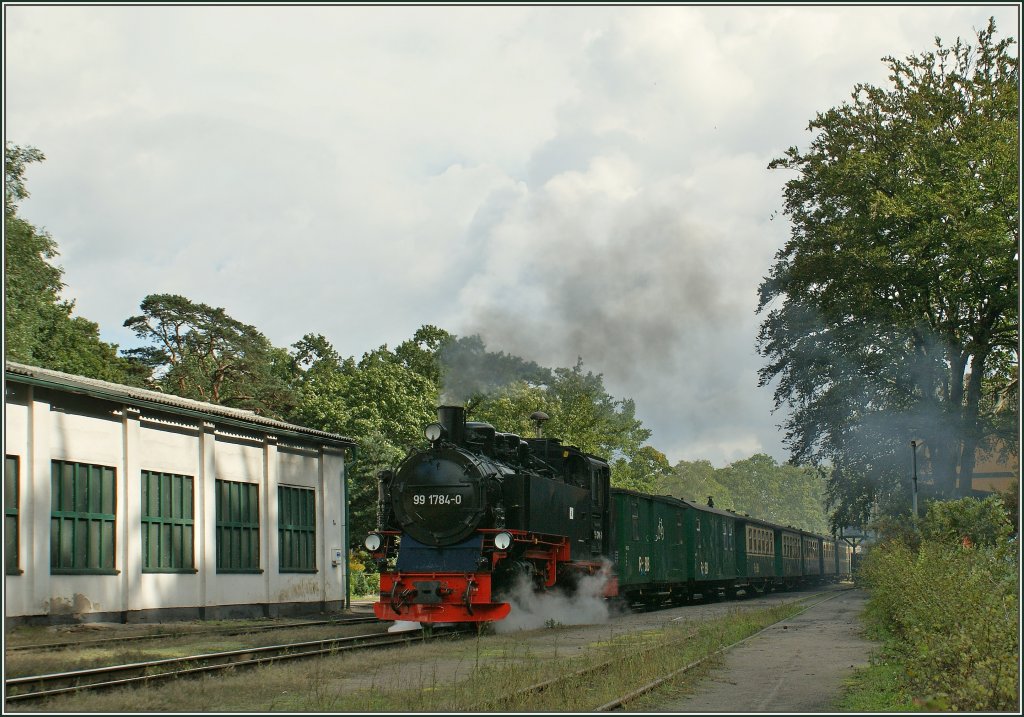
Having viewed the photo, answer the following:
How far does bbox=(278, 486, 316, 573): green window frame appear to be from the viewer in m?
26.2

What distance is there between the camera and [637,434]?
83.4 meters

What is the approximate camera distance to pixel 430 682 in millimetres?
11867

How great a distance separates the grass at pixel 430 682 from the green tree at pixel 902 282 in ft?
70.8

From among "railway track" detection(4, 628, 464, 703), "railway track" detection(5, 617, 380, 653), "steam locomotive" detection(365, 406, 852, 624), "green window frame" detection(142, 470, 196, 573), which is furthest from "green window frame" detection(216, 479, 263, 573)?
"railway track" detection(4, 628, 464, 703)

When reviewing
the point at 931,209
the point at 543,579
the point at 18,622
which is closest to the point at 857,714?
the point at 543,579

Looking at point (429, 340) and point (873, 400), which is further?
point (429, 340)

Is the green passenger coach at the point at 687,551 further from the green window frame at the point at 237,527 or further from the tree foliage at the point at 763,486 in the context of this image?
the tree foliage at the point at 763,486

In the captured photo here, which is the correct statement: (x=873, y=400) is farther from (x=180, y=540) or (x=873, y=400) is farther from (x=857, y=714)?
(x=857, y=714)

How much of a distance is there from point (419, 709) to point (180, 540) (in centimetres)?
1404

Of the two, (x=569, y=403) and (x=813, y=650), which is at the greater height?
(x=569, y=403)

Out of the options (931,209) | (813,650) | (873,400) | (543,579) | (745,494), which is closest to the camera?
(813,650)

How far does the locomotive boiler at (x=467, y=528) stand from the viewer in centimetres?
1759

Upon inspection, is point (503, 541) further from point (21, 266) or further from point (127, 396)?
point (21, 266)

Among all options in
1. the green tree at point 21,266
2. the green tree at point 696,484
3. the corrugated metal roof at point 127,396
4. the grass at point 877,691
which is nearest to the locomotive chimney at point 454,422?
the corrugated metal roof at point 127,396
